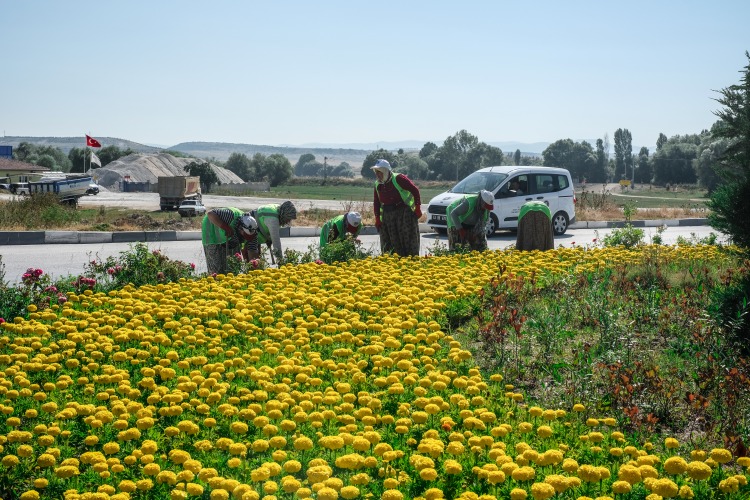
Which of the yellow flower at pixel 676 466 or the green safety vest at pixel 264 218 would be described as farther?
the green safety vest at pixel 264 218

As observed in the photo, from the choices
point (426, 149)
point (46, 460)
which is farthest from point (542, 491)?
point (426, 149)

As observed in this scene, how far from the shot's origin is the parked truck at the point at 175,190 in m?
33.0

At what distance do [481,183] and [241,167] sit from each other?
90527mm

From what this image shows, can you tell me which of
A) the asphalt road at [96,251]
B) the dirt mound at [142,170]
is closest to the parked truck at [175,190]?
the asphalt road at [96,251]

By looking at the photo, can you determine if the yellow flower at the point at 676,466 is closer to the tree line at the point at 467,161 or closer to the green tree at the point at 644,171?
the tree line at the point at 467,161

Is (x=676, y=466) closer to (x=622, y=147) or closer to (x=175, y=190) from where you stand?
(x=175, y=190)

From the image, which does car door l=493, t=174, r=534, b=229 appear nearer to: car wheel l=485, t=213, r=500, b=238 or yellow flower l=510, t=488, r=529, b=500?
car wheel l=485, t=213, r=500, b=238

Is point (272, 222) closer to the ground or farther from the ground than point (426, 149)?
closer to the ground

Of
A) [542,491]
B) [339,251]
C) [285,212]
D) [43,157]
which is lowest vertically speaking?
[542,491]

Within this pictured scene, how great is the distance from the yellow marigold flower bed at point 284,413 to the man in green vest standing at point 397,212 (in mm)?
3871

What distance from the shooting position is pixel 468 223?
43.5 feet

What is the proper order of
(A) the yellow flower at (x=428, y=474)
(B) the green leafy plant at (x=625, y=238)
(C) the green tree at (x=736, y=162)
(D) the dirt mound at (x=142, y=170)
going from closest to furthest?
(A) the yellow flower at (x=428, y=474) → (C) the green tree at (x=736, y=162) → (B) the green leafy plant at (x=625, y=238) → (D) the dirt mound at (x=142, y=170)

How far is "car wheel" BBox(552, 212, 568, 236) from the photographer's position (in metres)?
23.3

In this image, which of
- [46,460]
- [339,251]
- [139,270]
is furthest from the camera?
[339,251]
